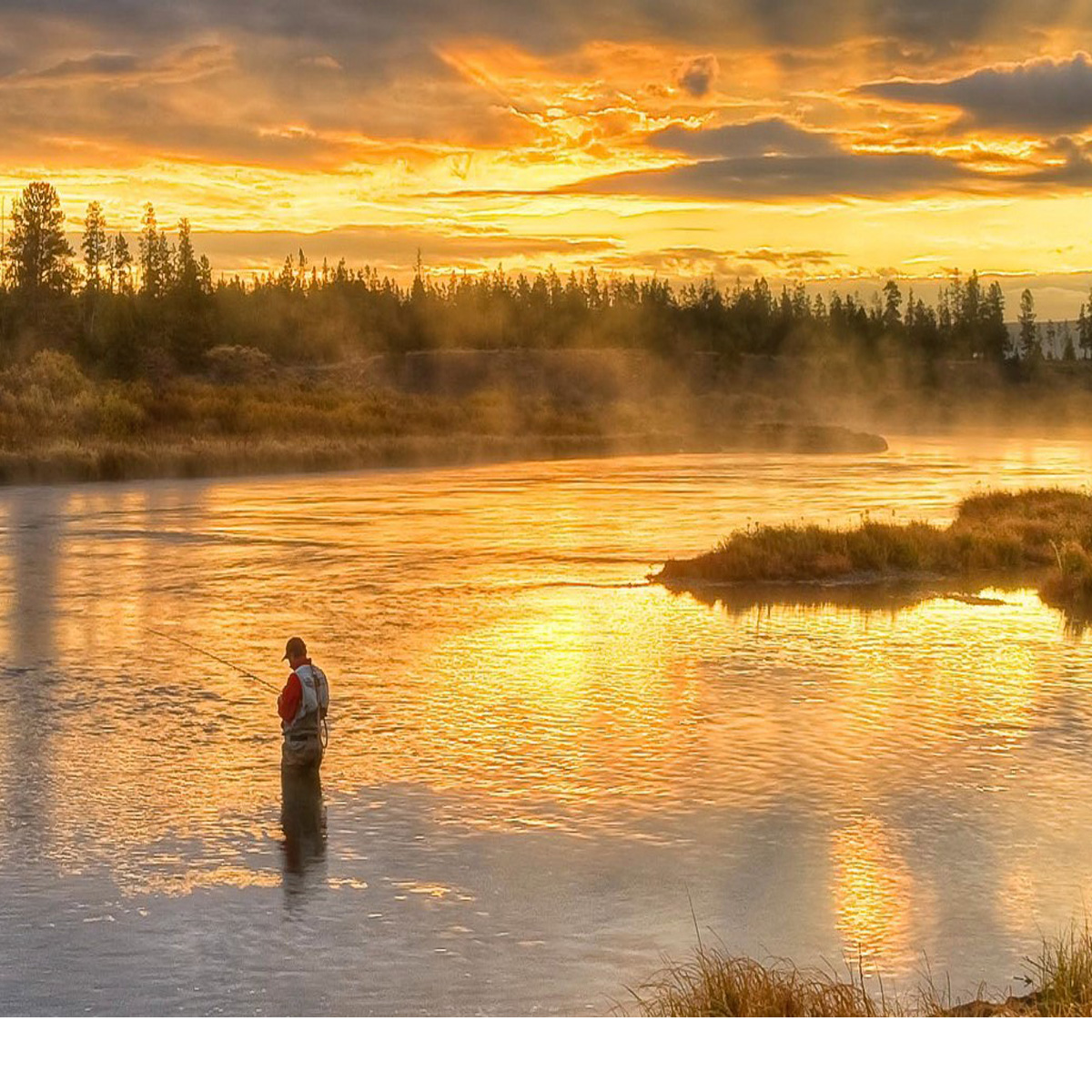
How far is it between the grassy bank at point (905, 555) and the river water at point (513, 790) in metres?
2.05

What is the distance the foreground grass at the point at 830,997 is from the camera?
8.99m

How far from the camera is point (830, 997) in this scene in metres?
9.49

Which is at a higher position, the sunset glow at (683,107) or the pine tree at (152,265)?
the pine tree at (152,265)

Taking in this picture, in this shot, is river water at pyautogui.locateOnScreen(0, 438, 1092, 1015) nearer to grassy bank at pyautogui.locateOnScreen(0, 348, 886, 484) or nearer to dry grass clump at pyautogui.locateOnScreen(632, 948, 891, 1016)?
dry grass clump at pyautogui.locateOnScreen(632, 948, 891, 1016)

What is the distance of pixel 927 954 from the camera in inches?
438

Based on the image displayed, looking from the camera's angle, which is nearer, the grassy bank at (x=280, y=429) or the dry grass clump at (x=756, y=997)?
A: the dry grass clump at (x=756, y=997)

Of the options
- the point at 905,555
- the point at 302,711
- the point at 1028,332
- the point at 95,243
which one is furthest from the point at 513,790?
the point at 1028,332

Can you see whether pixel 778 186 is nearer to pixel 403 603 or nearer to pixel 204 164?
pixel 204 164

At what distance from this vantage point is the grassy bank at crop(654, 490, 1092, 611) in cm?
3288

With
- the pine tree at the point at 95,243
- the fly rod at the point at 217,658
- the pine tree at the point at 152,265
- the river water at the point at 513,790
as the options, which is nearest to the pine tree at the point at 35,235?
the pine tree at the point at 95,243

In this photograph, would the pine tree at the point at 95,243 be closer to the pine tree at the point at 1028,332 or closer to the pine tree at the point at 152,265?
the pine tree at the point at 152,265

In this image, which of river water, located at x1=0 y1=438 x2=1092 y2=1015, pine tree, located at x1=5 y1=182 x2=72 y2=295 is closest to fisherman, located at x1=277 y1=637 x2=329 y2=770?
river water, located at x1=0 y1=438 x2=1092 y2=1015

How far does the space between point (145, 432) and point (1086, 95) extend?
209ft

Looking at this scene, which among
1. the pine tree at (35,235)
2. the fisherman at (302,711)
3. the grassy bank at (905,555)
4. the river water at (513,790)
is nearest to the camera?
the river water at (513,790)
